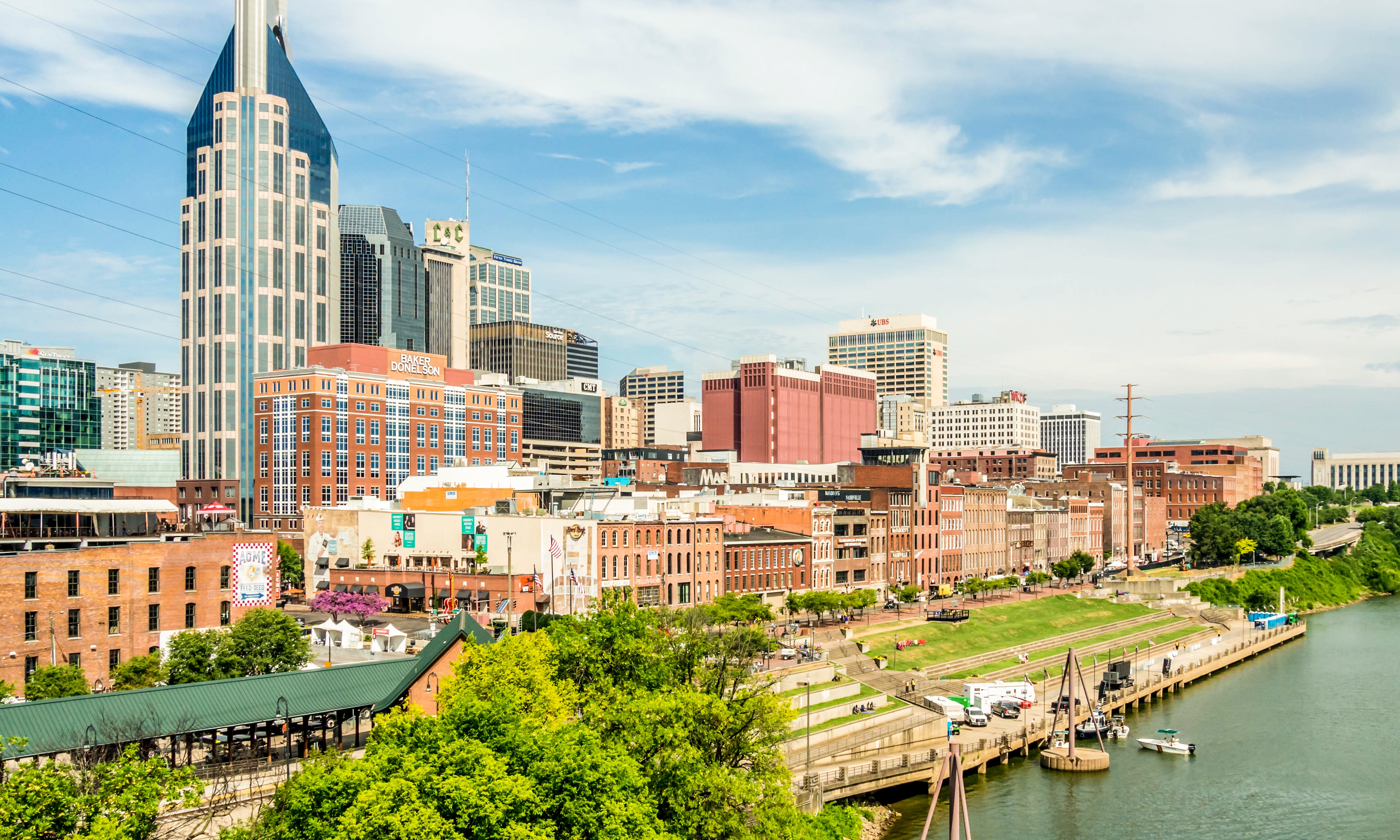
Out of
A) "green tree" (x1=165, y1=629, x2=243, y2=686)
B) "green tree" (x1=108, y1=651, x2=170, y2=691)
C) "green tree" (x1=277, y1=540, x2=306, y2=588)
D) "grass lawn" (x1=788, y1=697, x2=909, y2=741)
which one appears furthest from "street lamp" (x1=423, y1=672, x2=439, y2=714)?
"green tree" (x1=277, y1=540, x2=306, y2=588)

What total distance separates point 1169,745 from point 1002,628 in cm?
4196

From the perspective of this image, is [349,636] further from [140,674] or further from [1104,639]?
[1104,639]

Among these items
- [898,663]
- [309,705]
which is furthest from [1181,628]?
[309,705]

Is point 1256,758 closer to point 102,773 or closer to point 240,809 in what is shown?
point 240,809

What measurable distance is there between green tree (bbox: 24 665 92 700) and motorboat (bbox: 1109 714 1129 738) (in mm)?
79865

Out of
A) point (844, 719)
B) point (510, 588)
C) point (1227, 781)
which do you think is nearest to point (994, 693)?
point (844, 719)

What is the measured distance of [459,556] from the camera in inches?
5172

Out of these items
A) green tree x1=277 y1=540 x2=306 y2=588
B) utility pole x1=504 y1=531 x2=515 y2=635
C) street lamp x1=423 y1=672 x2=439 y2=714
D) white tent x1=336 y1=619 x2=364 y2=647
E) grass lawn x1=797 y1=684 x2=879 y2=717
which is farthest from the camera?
green tree x1=277 y1=540 x2=306 y2=588

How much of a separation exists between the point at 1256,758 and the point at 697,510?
215 ft

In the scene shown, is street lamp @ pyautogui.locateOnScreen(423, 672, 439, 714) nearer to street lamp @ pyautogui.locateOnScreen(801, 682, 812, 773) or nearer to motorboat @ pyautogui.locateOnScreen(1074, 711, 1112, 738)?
street lamp @ pyautogui.locateOnScreen(801, 682, 812, 773)

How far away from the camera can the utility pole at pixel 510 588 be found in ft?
375

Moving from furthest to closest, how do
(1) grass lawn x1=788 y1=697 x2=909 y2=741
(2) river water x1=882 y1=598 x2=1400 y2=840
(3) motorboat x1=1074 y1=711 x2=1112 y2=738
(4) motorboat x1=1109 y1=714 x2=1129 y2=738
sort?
(4) motorboat x1=1109 y1=714 x2=1129 y2=738, (3) motorboat x1=1074 y1=711 x2=1112 y2=738, (1) grass lawn x1=788 y1=697 x2=909 y2=741, (2) river water x1=882 y1=598 x2=1400 y2=840

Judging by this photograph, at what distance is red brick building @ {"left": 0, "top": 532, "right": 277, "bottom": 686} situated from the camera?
72.2m

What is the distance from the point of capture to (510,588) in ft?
385
